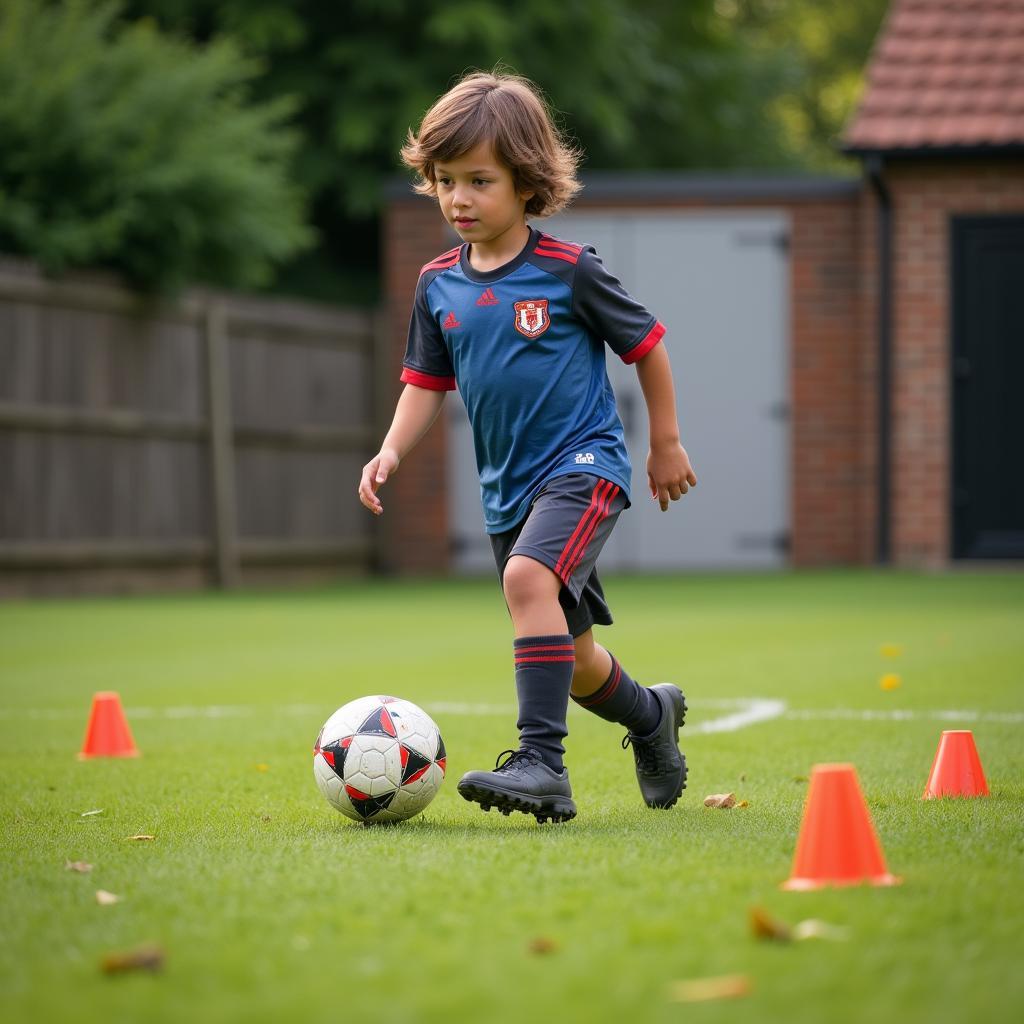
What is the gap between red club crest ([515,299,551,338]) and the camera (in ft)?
14.3

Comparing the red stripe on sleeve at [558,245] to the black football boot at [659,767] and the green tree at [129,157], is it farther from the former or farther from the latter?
the green tree at [129,157]

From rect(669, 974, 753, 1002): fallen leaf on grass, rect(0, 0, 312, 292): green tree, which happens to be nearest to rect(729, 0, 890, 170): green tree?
rect(0, 0, 312, 292): green tree

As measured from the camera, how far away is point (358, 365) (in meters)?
17.1

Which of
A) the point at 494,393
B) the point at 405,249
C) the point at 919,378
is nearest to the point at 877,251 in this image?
the point at 919,378

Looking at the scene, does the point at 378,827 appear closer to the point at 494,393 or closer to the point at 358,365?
the point at 494,393

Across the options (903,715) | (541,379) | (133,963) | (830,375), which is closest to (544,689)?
(541,379)

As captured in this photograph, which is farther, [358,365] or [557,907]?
[358,365]

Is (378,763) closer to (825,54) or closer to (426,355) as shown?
(426,355)

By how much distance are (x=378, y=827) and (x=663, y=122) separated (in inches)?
Answer: 848

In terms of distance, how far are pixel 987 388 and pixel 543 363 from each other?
11.7 m

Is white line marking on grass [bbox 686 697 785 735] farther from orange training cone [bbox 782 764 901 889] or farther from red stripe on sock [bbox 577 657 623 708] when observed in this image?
orange training cone [bbox 782 764 901 889]

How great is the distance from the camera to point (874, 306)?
16.0m

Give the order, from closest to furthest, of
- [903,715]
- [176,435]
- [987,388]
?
1. [903,715]
2. [176,435]
3. [987,388]

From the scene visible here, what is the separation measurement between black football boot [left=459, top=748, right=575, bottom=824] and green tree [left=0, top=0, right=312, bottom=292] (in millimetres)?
10089
